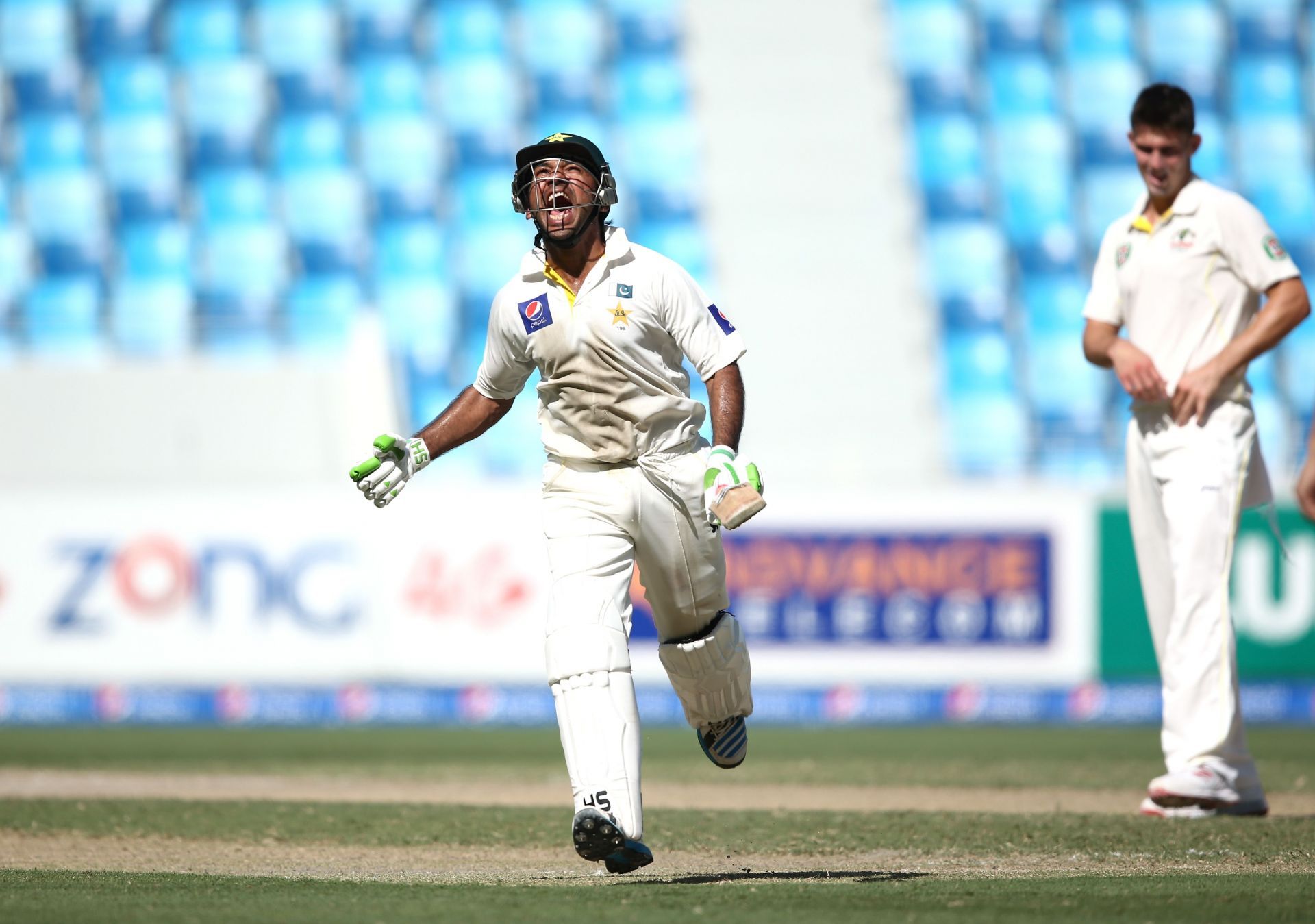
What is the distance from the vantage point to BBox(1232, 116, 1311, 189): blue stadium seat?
20.5m

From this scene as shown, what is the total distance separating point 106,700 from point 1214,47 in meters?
14.8

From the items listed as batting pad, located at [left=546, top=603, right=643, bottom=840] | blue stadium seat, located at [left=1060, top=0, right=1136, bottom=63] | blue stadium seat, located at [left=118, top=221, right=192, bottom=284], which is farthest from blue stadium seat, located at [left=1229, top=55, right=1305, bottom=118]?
batting pad, located at [left=546, top=603, right=643, bottom=840]

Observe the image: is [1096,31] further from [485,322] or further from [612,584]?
[612,584]

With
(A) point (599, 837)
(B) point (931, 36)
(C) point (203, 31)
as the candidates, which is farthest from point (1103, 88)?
(A) point (599, 837)

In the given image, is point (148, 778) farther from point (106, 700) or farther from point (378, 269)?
point (378, 269)

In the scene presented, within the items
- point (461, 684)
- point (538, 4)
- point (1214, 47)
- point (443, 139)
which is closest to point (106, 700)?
point (461, 684)

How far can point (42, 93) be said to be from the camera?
64.1ft

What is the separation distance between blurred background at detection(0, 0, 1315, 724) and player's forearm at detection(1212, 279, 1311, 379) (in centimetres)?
647

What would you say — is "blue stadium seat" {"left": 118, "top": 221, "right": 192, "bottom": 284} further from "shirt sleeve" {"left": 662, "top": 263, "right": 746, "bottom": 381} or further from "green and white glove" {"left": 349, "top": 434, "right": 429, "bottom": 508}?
"shirt sleeve" {"left": 662, "top": 263, "right": 746, "bottom": 381}

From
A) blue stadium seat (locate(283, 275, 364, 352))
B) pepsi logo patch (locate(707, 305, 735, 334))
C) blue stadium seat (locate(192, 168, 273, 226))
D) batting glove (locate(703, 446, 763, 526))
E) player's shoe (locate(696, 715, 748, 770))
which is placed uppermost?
blue stadium seat (locate(192, 168, 273, 226))

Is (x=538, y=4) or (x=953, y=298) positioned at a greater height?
(x=538, y=4)

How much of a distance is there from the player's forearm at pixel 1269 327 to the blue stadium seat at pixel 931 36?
48.0 feet

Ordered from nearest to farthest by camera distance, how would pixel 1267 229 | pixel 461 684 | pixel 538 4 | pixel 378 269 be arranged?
pixel 1267 229
pixel 461 684
pixel 378 269
pixel 538 4

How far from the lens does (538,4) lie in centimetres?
2059
